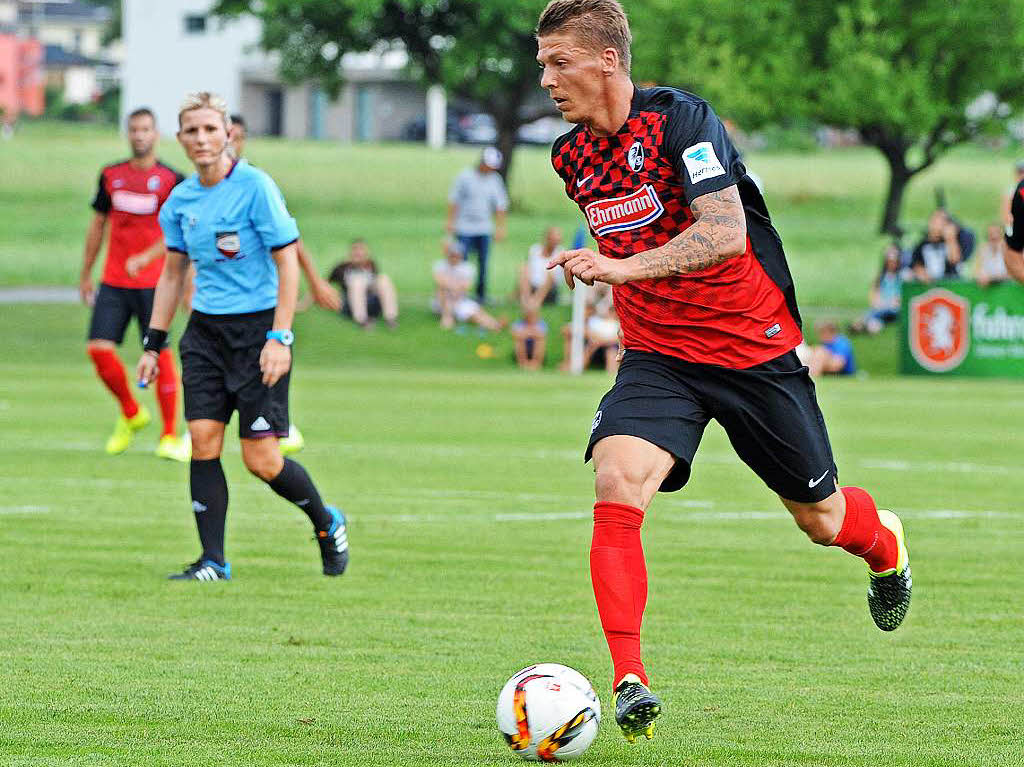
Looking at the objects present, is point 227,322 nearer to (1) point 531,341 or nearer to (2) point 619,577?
(2) point 619,577

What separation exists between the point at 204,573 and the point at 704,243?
12.3ft

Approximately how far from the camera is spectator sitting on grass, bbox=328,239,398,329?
2603 centimetres

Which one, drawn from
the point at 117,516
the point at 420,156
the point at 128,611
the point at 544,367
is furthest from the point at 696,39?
the point at 128,611

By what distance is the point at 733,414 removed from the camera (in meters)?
5.79

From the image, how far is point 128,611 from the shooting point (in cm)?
739

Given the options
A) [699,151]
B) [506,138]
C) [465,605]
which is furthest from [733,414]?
[506,138]

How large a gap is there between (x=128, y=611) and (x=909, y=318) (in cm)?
1790

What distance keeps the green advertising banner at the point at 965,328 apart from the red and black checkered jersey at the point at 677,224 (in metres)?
17.9

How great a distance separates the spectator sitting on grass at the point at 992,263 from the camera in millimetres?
23094

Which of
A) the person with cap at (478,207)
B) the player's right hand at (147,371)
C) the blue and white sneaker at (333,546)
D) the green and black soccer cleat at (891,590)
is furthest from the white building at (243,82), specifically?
the green and black soccer cleat at (891,590)

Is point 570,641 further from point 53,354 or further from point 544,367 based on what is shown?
point 53,354

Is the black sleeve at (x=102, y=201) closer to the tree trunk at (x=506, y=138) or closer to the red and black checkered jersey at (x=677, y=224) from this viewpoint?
the red and black checkered jersey at (x=677, y=224)

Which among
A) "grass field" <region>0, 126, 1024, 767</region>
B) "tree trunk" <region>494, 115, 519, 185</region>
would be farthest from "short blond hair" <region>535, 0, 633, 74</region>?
"tree trunk" <region>494, 115, 519, 185</region>

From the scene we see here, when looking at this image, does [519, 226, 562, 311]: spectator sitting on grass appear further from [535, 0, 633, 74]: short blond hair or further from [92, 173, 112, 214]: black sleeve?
[535, 0, 633, 74]: short blond hair
